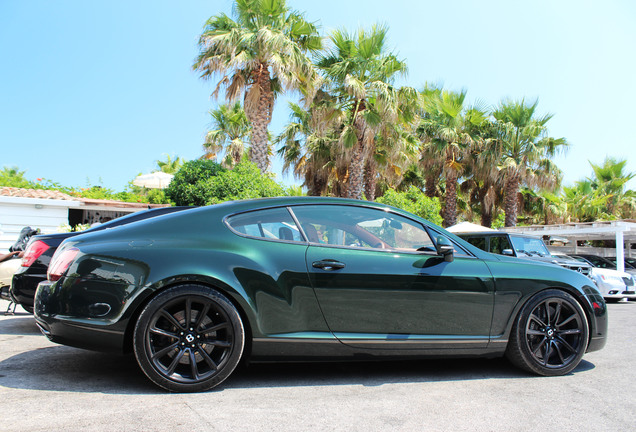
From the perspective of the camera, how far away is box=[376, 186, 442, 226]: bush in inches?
758

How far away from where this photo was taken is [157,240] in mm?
3176

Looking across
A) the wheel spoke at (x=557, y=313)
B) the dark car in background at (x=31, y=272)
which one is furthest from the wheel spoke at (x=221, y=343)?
the wheel spoke at (x=557, y=313)

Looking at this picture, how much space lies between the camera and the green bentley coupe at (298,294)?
304cm


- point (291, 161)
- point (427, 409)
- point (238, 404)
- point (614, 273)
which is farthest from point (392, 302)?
point (291, 161)

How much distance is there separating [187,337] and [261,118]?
46.5ft

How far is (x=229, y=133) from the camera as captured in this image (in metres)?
26.0

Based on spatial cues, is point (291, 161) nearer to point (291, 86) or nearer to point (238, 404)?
point (291, 86)

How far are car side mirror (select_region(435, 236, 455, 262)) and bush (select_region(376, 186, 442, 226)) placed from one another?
15.3m

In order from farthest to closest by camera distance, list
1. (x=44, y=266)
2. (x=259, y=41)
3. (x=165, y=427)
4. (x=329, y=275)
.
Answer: (x=259, y=41)
(x=44, y=266)
(x=329, y=275)
(x=165, y=427)

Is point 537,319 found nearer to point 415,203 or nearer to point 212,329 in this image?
point 212,329

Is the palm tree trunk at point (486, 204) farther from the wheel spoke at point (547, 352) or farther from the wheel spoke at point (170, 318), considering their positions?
the wheel spoke at point (170, 318)

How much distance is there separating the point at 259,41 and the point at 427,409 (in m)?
14.8

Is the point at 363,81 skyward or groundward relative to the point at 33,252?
skyward

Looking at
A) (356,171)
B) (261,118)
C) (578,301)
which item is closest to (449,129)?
(356,171)
